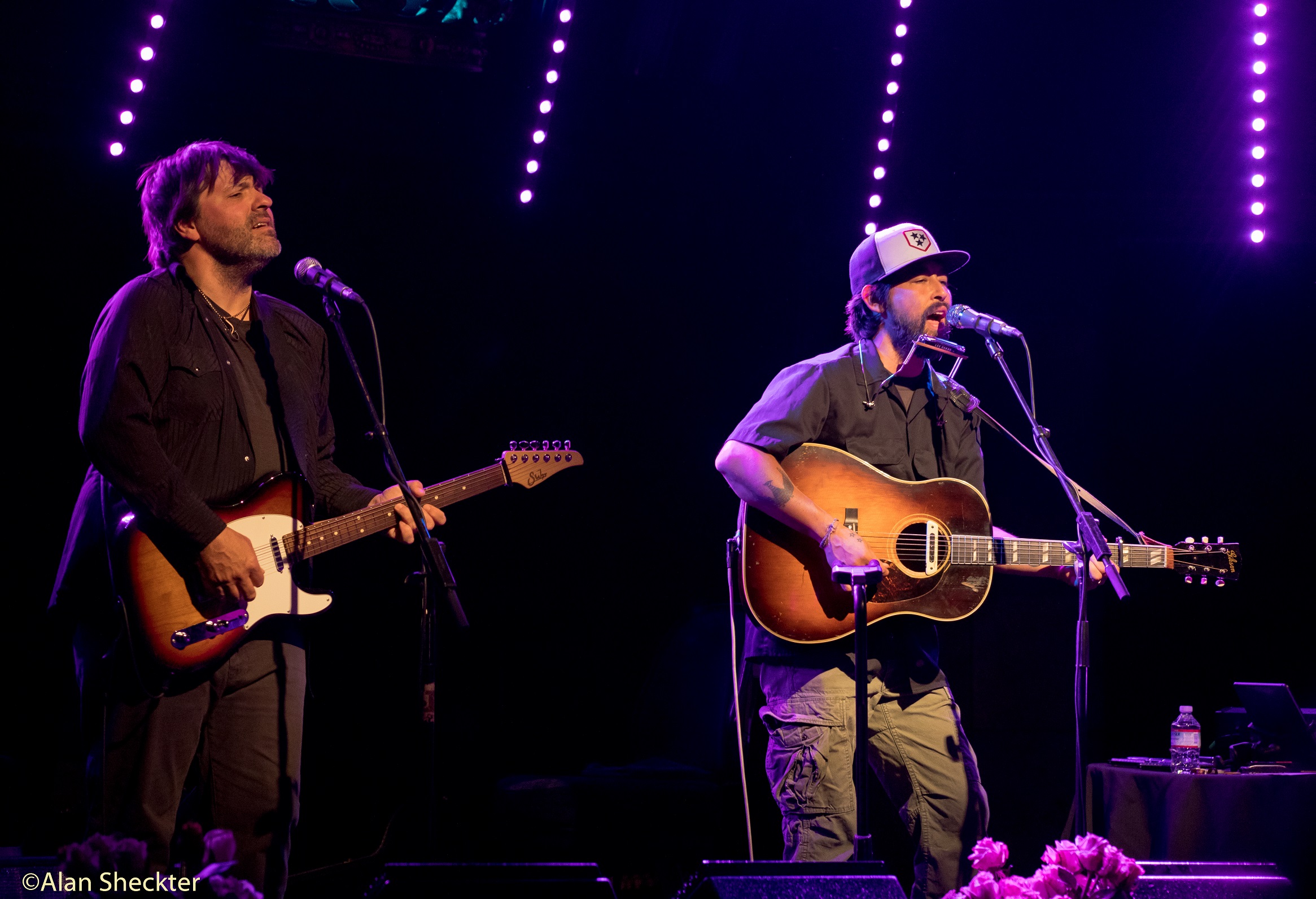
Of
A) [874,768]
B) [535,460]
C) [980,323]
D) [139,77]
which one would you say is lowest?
[874,768]

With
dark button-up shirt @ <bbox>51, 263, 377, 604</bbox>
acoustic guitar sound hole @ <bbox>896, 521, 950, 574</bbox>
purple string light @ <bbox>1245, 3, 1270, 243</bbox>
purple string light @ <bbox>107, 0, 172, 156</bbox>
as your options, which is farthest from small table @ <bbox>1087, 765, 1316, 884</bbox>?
purple string light @ <bbox>107, 0, 172, 156</bbox>

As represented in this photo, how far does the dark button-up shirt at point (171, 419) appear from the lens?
9.49ft

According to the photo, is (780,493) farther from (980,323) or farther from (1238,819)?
(1238,819)

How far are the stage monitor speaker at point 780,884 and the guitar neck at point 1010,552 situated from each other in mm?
1668

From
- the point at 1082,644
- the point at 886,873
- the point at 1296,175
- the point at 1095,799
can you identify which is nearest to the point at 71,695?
the point at 886,873

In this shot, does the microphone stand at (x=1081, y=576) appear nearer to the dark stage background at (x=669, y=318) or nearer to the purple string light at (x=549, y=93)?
the dark stage background at (x=669, y=318)

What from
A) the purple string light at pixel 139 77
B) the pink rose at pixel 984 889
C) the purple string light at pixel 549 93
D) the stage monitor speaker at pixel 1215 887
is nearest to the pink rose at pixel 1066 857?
the pink rose at pixel 984 889

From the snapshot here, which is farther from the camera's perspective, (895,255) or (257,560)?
(895,255)

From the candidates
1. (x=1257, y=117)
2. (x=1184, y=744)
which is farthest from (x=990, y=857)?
(x=1257, y=117)

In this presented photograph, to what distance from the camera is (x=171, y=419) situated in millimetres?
3105

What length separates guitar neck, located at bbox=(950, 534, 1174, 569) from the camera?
148 inches

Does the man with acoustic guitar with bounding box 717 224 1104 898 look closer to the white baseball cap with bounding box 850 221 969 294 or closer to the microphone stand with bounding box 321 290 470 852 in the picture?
the white baseball cap with bounding box 850 221 969 294

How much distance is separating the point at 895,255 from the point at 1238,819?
2462 millimetres

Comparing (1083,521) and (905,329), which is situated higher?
(905,329)
